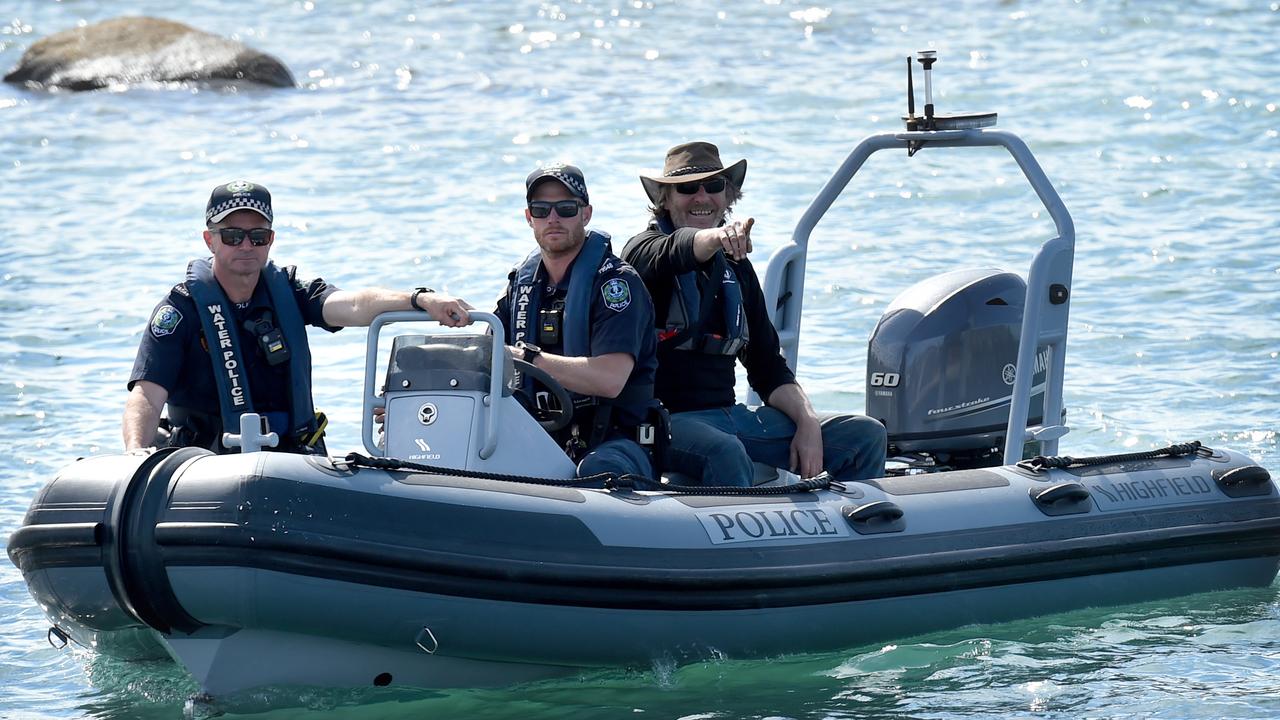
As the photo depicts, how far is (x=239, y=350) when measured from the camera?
4.59 meters

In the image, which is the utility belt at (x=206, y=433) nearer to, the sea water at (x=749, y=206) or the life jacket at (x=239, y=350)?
the life jacket at (x=239, y=350)

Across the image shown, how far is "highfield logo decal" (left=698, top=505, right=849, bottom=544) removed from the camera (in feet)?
14.4

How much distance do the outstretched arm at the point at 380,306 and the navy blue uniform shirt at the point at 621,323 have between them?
27 cm

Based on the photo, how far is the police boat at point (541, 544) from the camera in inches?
157

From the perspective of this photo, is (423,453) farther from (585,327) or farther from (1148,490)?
(1148,490)

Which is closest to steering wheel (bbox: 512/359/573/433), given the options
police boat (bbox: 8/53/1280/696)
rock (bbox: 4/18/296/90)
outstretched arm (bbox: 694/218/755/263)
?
police boat (bbox: 8/53/1280/696)

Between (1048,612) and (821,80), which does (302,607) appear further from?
(821,80)

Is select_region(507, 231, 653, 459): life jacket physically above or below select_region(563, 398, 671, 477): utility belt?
above

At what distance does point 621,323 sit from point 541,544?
27.7 inches

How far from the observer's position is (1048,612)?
15.8 feet

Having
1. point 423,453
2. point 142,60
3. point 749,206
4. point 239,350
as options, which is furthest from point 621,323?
point 142,60

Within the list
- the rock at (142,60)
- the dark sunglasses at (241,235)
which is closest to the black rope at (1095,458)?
the dark sunglasses at (241,235)

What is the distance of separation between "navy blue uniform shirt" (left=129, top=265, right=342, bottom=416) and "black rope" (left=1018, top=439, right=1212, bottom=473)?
2.07 metres

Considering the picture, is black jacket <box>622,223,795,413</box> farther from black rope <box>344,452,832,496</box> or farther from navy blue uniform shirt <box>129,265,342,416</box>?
navy blue uniform shirt <box>129,265,342,416</box>
